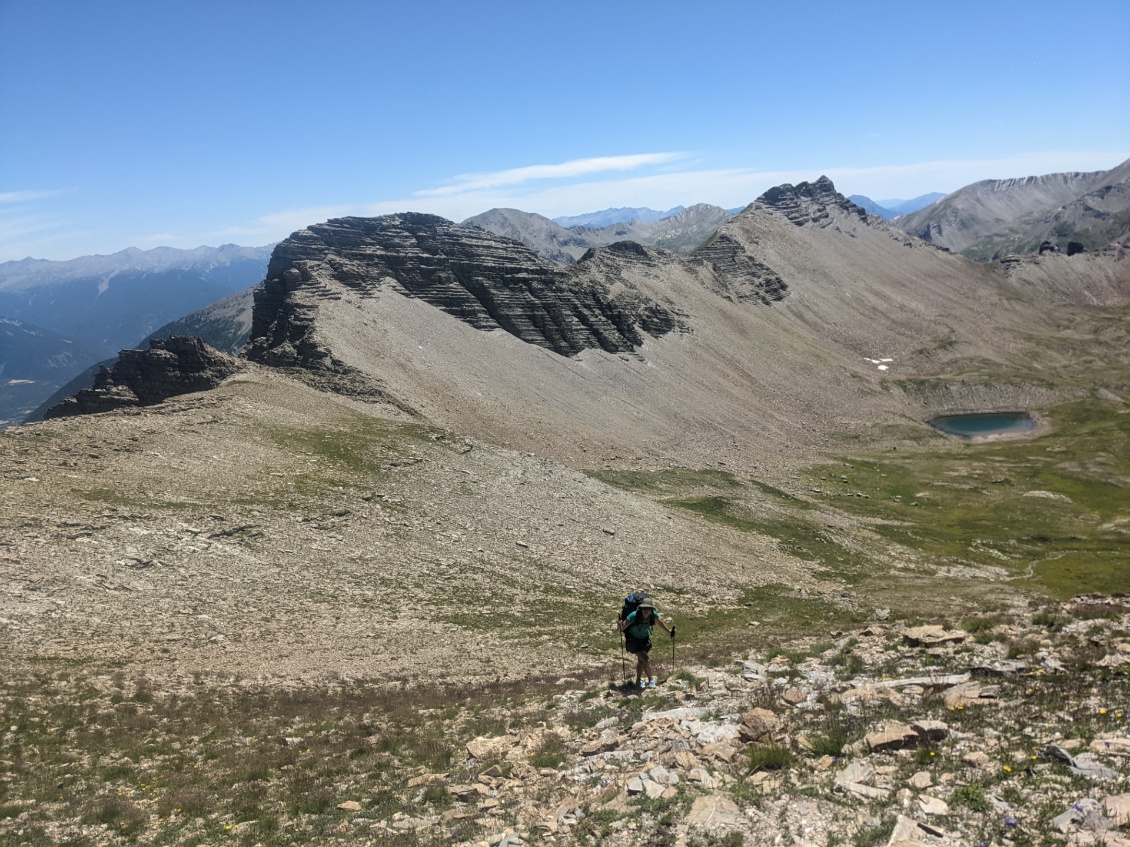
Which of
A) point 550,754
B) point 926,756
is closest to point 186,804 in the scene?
point 550,754

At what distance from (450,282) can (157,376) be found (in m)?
61.3

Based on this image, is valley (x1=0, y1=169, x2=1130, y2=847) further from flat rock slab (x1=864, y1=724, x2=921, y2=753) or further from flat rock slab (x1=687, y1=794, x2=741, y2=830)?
flat rock slab (x1=864, y1=724, x2=921, y2=753)

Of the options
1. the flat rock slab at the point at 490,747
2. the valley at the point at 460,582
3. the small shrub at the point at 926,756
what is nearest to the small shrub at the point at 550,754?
the valley at the point at 460,582

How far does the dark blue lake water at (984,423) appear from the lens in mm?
167500

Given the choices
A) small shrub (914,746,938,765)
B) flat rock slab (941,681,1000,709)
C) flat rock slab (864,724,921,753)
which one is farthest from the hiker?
small shrub (914,746,938,765)

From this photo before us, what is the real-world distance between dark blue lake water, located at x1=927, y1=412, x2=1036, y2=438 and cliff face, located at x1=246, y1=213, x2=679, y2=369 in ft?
253

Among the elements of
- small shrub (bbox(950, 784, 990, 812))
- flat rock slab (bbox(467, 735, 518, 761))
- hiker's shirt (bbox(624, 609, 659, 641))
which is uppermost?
small shrub (bbox(950, 784, 990, 812))

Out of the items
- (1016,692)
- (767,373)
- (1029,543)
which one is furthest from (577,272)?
(1016,692)

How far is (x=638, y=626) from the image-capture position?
24.5m

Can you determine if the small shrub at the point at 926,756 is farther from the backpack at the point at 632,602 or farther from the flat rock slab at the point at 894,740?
the backpack at the point at 632,602

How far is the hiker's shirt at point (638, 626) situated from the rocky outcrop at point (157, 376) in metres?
75.7

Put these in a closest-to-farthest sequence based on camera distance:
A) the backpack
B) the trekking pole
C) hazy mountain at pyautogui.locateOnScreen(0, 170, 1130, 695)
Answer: the backpack → the trekking pole → hazy mountain at pyautogui.locateOnScreen(0, 170, 1130, 695)

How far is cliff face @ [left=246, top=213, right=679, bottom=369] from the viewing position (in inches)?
5039

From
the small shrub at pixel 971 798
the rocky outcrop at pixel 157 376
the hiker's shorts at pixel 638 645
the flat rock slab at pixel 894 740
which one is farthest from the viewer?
the rocky outcrop at pixel 157 376
